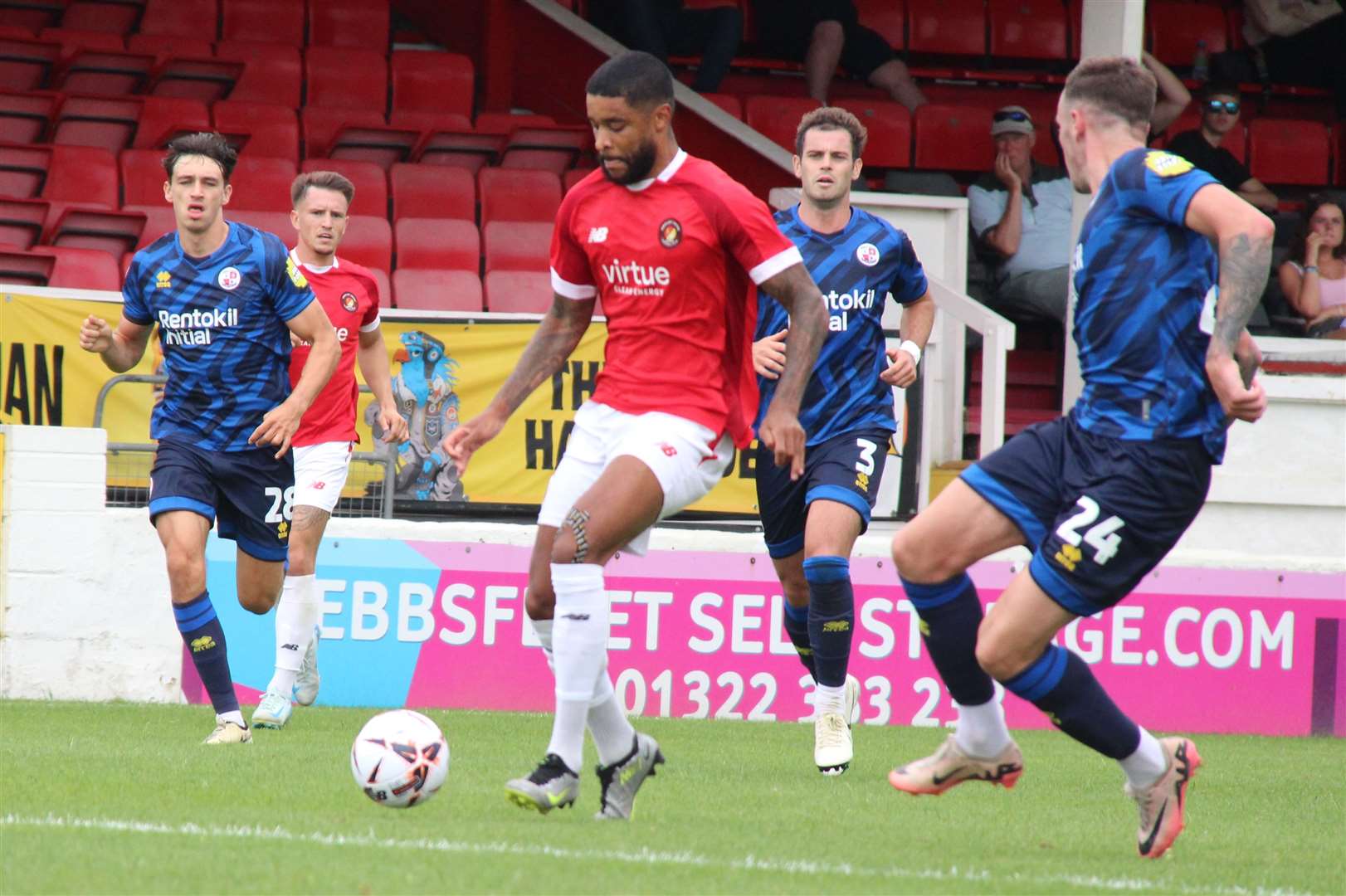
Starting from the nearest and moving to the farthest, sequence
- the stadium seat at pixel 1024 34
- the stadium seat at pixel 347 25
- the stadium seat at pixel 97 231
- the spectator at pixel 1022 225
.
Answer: the stadium seat at pixel 97 231 < the spectator at pixel 1022 225 < the stadium seat at pixel 347 25 < the stadium seat at pixel 1024 34

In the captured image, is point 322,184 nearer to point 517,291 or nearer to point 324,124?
point 517,291

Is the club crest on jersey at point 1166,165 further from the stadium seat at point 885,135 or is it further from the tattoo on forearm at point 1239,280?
the stadium seat at point 885,135

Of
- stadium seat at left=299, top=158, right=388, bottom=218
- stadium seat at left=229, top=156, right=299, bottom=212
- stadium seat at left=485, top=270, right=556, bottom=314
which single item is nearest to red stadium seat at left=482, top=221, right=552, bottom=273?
stadium seat at left=485, top=270, right=556, bottom=314

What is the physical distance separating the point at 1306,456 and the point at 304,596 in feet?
21.9

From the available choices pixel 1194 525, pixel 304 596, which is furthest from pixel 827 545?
pixel 1194 525

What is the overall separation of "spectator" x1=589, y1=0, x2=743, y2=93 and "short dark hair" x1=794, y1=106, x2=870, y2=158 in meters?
7.84

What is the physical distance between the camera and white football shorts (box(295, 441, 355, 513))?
886 centimetres

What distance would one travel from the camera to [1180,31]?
57.1ft

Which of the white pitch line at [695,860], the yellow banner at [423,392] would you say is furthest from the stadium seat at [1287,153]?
the white pitch line at [695,860]

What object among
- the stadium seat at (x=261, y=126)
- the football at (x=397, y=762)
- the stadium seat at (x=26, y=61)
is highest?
the stadium seat at (x=26, y=61)

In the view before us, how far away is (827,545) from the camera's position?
6949 millimetres

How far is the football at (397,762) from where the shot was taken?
520 centimetres

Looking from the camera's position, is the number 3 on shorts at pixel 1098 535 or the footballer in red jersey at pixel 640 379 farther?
the footballer in red jersey at pixel 640 379

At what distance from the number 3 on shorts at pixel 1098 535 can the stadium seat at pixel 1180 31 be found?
13.4 meters
